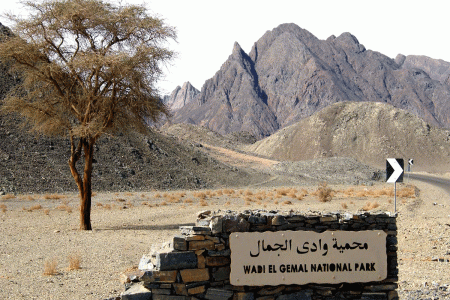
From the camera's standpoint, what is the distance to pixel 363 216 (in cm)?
837

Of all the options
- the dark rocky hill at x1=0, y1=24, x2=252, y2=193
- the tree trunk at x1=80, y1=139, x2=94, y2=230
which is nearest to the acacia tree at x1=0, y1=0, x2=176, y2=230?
the tree trunk at x1=80, y1=139, x2=94, y2=230

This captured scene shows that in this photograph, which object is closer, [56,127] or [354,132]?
→ [56,127]

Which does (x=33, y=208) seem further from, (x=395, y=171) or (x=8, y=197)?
(x=395, y=171)

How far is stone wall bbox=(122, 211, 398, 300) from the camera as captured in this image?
25.5 feet

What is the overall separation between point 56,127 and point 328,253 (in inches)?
595

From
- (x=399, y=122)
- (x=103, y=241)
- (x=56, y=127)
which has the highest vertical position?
(x=399, y=122)

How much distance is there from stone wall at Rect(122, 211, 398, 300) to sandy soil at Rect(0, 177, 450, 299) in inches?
84.9

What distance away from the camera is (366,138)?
99688mm

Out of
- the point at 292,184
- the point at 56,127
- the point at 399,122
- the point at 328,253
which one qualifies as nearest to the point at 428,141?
the point at 399,122

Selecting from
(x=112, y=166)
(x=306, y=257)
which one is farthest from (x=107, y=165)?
(x=306, y=257)

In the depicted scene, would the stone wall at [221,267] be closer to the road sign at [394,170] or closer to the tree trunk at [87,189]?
the road sign at [394,170]

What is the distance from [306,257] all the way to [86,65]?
13332 mm

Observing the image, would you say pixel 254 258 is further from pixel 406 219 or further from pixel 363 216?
pixel 406 219

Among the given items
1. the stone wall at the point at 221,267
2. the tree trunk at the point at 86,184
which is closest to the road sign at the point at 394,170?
the stone wall at the point at 221,267
